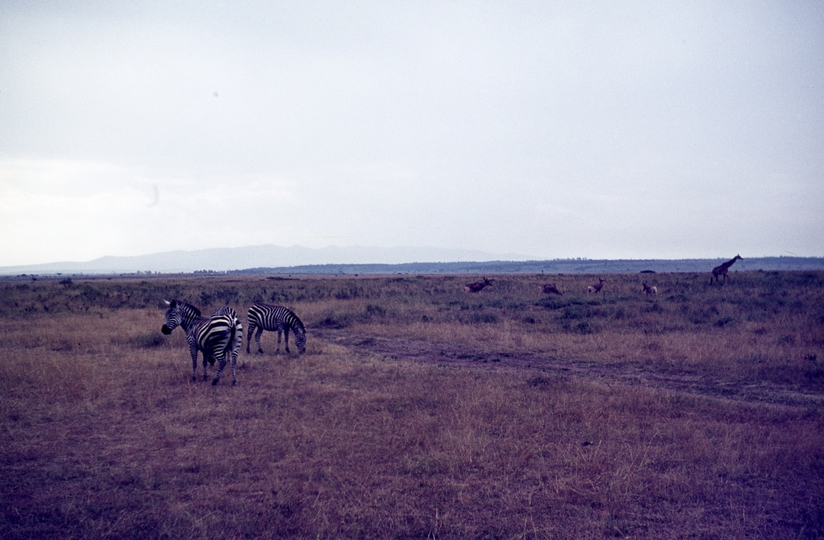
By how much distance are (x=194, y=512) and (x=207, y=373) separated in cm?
775

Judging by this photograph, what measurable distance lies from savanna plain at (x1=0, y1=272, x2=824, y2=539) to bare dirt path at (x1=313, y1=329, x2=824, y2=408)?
100 mm

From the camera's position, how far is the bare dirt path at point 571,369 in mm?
11195

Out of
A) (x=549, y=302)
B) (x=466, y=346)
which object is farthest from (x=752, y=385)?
(x=549, y=302)

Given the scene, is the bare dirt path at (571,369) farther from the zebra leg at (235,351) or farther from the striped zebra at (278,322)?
the zebra leg at (235,351)

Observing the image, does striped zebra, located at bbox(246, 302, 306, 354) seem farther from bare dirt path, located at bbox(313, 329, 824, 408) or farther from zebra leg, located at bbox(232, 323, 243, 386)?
zebra leg, located at bbox(232, 323, 243, 386)

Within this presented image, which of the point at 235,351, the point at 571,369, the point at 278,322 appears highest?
the point at 278,322

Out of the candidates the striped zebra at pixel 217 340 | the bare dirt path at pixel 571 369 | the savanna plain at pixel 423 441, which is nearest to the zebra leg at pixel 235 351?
the striped zebra at pixel 217 340

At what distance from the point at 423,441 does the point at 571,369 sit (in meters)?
7.37

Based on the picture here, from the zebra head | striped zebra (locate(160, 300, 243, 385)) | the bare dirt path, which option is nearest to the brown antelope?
the bare dirt path

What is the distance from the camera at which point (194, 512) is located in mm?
5723

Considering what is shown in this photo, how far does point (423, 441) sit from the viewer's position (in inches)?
314

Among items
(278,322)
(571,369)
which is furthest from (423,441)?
(278,322)

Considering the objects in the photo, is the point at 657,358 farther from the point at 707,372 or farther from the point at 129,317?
the point at 129,317

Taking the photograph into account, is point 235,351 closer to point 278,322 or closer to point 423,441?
point 278,322
